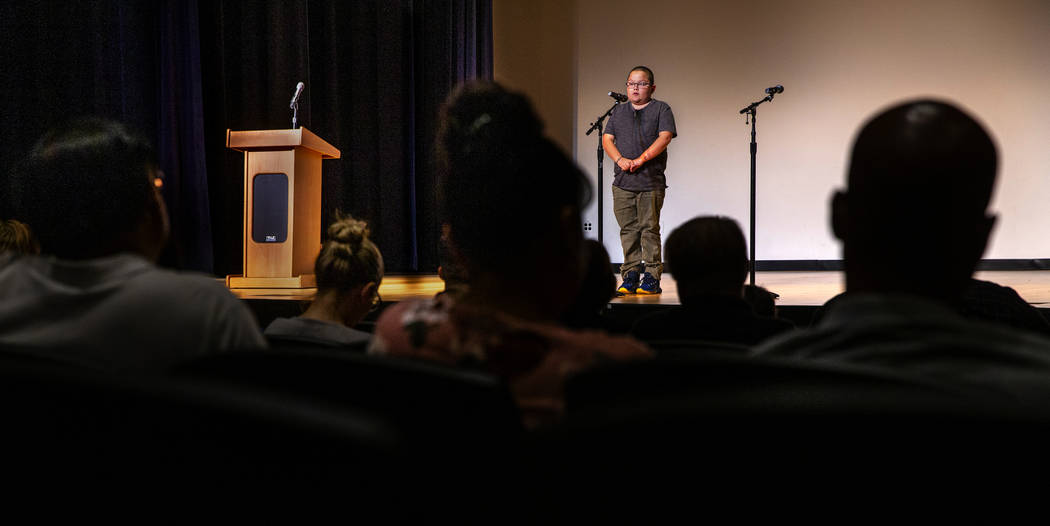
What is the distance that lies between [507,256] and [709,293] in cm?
71

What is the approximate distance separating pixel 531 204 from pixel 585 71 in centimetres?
596

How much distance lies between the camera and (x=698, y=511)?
42 centimetres

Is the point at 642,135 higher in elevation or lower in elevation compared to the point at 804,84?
lower

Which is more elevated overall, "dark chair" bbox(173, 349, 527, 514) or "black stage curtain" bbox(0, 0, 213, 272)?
"black stage curtain" bbox(0, 0, 213, 272)

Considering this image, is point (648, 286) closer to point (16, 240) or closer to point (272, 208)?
point (272, 208)

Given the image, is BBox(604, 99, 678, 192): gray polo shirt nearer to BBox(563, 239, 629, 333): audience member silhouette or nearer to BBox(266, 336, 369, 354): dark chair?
BBox(563, 239, 629, 333): audience member silhouette

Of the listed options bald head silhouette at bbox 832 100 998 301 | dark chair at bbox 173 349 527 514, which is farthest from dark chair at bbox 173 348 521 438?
bald head silhouette at bbox 832 100 998 301

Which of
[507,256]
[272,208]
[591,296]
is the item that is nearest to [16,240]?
[591,296]

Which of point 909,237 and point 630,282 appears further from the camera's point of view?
point 630,282

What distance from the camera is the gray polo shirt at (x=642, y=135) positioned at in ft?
14.6

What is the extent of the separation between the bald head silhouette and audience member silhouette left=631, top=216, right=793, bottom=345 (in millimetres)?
581

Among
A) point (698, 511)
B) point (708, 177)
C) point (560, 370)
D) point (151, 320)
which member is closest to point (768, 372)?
point (698, 511)

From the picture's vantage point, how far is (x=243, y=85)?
492 centimetres

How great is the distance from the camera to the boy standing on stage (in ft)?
14.5
